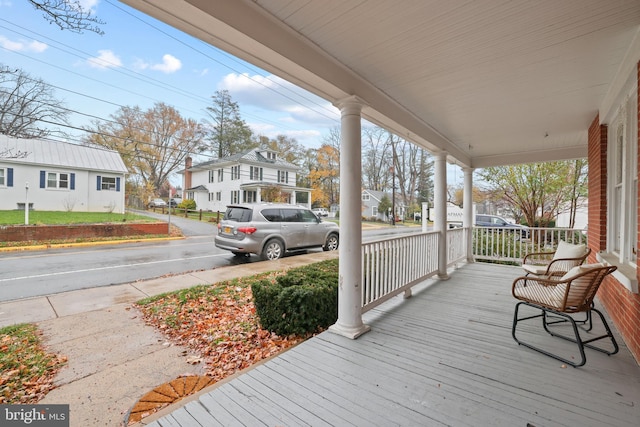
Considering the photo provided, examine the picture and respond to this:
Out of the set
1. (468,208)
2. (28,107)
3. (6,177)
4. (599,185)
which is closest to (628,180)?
(599,185)

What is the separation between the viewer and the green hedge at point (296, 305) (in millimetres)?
2775

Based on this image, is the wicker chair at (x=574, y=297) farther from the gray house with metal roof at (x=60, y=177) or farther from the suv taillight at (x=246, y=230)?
the gray house with metal roof at (x=60, y=177)

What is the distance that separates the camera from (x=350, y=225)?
2.66 meters

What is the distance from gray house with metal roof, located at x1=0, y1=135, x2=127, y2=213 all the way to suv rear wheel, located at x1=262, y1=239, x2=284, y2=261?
43.9ft

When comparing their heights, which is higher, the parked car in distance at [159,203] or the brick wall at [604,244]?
the parked car in distance at [159,203]

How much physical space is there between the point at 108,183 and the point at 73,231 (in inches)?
288

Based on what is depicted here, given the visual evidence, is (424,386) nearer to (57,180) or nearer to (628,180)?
(628,180)

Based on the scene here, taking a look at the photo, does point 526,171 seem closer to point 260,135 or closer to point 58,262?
point 58,262

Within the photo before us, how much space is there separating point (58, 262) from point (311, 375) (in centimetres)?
758

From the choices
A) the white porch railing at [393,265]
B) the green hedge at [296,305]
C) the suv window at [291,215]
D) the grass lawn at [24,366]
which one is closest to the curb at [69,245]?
the suv window at [291,215]

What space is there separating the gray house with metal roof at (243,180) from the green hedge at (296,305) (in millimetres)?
16920

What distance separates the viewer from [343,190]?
2701mm

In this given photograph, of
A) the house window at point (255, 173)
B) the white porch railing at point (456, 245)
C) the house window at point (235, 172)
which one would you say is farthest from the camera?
the house window at point (255, 173)

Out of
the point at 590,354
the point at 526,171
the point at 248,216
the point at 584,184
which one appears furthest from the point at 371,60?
the point at 584,184
